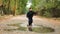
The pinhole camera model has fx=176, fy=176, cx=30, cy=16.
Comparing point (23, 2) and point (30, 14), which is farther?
point (23, 2)

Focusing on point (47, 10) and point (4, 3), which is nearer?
→ point (47, 10)

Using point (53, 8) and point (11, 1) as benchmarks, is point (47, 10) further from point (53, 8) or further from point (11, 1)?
point (11, 1)

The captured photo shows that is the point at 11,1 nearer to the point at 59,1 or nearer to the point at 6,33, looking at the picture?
the point at 59,1

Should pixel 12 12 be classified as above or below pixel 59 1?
below

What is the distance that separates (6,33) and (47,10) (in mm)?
19366

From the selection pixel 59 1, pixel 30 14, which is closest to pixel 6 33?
pixel 30 14

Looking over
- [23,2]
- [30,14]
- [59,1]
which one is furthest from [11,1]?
[30,14]

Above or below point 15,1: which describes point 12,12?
below

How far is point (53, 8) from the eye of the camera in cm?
2831

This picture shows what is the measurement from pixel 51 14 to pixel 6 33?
18535 millimetres

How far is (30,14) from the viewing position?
1445 cm

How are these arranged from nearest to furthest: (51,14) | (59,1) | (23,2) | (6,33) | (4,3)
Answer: (6,33) → (59,1) → (51,14) → (4,3) → (23,2)

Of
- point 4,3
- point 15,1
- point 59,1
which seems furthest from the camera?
point 15,1

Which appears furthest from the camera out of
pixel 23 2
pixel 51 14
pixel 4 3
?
pixel 23 2
